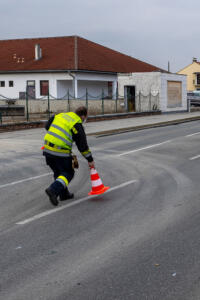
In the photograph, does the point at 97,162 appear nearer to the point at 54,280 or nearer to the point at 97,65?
the point at 54,280

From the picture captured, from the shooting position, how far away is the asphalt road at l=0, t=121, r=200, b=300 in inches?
171

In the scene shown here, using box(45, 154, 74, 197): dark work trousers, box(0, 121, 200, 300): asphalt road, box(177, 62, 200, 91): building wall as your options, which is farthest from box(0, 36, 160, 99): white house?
box(177, 62, 200, 91): building wall

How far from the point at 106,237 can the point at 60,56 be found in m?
40.5

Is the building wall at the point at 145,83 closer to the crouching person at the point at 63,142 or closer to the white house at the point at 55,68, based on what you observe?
the white house at the point at 55,68

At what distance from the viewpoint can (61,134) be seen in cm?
746

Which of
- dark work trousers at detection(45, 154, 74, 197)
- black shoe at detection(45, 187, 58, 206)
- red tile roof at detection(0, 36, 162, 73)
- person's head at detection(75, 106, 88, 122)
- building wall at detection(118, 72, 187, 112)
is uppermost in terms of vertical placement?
red tile roof at detection(0, 36, 162, 73)

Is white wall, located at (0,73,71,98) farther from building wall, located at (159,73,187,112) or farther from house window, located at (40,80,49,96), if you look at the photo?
building wall, located at (159,73,187,112)

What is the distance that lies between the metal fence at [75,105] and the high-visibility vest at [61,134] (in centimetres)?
1830

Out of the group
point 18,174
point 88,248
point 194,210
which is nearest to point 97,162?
point 18,174

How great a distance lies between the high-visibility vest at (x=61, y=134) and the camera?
7.43 meters

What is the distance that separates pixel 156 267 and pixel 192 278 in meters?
0.42

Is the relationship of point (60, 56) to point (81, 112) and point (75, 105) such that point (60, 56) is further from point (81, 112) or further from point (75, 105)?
point (81, 112)

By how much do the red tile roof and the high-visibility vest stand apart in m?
35.6

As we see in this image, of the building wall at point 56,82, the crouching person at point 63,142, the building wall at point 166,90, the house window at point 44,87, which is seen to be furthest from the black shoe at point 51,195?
the house window at point 44,87
